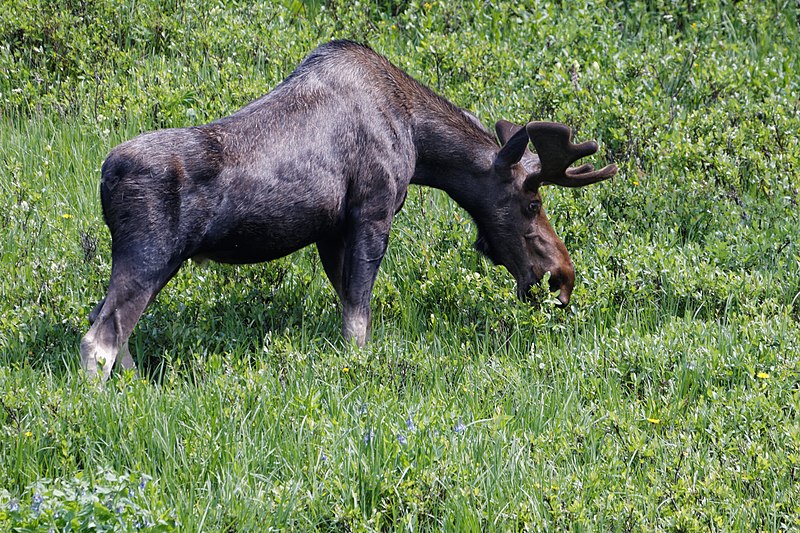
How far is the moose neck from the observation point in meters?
6.83

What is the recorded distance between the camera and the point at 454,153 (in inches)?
271

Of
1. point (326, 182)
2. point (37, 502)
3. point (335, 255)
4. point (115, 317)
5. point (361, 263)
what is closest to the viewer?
point (37, 502)

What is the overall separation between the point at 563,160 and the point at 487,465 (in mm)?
2326

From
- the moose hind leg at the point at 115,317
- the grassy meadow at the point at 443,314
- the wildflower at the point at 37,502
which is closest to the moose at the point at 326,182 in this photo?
the moose hind leg at the point at 115,317

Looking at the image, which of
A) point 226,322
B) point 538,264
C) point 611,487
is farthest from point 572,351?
point 226,322

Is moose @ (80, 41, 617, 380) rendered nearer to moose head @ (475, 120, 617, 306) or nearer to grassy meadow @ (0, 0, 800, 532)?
moose head @ (475, 120, 617, 306)

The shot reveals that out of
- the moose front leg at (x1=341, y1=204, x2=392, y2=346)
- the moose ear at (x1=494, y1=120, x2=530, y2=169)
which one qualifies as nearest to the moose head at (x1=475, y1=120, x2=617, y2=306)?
the moose ear at (x1=494, y1=120, x2=530, y2=169)

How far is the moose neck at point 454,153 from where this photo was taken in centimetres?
683

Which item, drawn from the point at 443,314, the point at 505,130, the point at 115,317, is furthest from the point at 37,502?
the point at 505,130

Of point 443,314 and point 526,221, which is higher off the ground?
point 526,221

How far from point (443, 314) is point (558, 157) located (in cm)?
122

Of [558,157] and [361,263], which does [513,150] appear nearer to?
[558,157]

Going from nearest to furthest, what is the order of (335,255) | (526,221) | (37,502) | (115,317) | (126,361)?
(37,502) < (115,317) < (126,361) < (335,255) < (526,221)

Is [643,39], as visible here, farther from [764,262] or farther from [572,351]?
[572,351]
